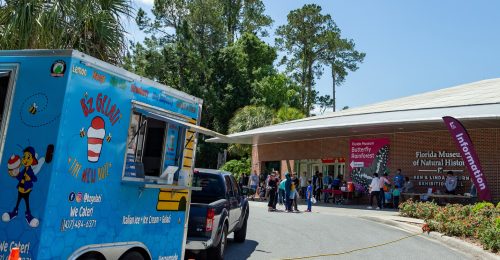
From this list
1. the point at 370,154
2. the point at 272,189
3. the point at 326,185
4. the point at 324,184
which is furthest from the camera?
the point at 324,184

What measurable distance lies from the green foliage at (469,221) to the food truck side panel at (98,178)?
25.8 feet

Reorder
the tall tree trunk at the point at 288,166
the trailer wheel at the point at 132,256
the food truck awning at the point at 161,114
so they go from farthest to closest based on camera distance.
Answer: the tall tree trunk at the point at 288,166 < the food truck awning at the point at 161,114 < the trailer wheel at the point at 132,256

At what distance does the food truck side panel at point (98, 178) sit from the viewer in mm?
4730

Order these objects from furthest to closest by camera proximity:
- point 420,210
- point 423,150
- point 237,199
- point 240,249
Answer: point 423,150 → point 420,210 → point 240,249 → point 237,199

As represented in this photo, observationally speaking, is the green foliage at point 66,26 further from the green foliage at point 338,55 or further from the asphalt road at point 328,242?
the green foliage at point 338,55

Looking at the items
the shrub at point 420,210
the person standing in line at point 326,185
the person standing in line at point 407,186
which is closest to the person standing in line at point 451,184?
the person standing in line at point 407,186

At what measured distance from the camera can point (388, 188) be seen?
24.8 m

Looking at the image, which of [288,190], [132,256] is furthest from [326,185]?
[132,256]

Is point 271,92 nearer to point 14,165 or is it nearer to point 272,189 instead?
point 272,189

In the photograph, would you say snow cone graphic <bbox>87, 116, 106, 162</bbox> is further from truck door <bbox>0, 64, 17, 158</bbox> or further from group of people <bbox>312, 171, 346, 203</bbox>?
group of people <bbox>312, 171, 346, 203</bbox>

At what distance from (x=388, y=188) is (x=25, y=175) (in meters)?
22.1

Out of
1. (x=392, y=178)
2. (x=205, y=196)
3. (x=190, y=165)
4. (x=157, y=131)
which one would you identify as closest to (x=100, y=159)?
(x=157, y=131)

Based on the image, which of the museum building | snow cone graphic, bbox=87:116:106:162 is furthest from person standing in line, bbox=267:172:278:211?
snow cone graphic, bbox=87:116:106:162

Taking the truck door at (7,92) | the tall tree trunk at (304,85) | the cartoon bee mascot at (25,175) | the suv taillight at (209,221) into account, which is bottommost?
the suv taillight at (209,221)
